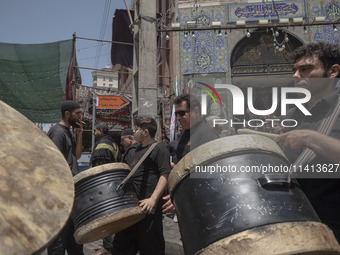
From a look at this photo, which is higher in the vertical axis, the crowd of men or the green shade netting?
the green shade netting

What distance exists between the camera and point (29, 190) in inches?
30.5

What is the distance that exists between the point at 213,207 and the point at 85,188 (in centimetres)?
158

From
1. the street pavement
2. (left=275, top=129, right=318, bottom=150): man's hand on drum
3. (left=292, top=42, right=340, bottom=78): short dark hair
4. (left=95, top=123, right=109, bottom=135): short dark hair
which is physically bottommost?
the street pavement

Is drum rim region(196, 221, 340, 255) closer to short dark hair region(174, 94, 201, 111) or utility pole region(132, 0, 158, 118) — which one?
short dark hair region(174, 94, 201, 111)

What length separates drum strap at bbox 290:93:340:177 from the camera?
140cm

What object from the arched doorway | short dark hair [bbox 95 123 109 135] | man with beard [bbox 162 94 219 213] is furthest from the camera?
the arched doorway

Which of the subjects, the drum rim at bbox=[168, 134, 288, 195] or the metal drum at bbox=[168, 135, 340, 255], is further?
the drum rim at bbox=[168, 134, 288, 195]

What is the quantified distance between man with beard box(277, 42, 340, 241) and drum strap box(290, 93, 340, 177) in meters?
0.02

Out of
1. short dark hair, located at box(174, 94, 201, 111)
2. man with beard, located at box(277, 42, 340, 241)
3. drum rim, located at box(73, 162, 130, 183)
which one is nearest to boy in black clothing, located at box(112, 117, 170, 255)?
drum rim, located at box(73, 162, 130, 183)

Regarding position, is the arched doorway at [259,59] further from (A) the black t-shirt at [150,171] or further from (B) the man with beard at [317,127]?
(B) the man with beard at [317,127]

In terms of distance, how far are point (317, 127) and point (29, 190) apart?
4.49 feet

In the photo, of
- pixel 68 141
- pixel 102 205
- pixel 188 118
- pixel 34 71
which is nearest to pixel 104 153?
pixel 68 141

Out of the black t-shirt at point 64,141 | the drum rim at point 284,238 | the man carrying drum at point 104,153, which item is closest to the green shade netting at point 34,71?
the man carrying drum at point 104,153

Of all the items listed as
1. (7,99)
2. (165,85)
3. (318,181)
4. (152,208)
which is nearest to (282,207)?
(318,181)
